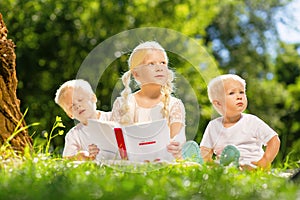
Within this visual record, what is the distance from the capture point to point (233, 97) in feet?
15.2

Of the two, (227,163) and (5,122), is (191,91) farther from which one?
(5,122)

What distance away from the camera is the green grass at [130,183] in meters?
2.50

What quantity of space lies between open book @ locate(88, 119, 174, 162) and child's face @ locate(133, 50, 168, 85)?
10.5 inches

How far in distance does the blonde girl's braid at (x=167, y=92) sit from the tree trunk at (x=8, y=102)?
941 mm

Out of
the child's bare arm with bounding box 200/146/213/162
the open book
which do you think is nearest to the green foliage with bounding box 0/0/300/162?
the child's bare arm with bounding box 200/146/213/162

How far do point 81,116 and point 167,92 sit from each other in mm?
681

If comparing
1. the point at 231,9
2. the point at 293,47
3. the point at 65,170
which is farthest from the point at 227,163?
the point at 293,47

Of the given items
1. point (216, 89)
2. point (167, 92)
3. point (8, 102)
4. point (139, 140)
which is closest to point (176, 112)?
point (167, 92)

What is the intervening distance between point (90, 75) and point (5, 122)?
2.10 ft

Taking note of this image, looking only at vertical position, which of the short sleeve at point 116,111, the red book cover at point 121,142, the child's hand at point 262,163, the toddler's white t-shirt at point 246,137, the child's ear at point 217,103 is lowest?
the child's hand at point 262,163

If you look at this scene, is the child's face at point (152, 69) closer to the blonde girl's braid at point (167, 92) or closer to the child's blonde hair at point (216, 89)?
the blonde girl's braid at point (167, 92)

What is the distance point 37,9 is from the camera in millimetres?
11148

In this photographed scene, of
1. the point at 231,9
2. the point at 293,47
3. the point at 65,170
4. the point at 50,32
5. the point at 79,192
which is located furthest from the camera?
the point at 293,47

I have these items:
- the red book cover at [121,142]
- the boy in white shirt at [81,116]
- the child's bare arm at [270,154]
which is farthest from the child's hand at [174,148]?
the child's bare arm at [270,154]
